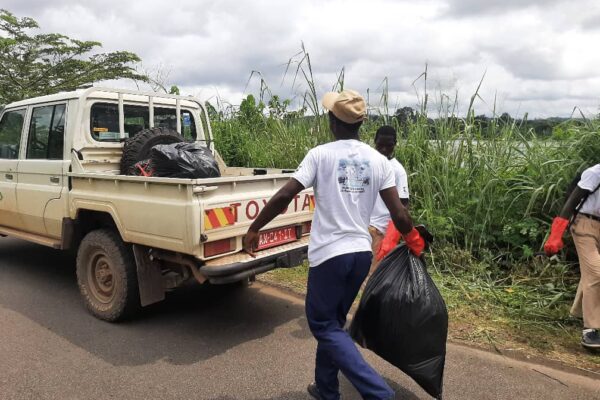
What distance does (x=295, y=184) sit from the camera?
8.14 feet

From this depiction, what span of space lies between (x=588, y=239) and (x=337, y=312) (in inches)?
86.0

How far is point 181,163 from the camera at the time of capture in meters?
4.11

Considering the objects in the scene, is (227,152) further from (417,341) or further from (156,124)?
(417,341)

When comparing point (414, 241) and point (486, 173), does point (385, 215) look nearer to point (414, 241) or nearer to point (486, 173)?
point (414, 241)

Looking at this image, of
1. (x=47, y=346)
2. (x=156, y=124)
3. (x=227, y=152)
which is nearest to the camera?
(x=47, y=346)

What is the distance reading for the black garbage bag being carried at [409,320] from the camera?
267cm

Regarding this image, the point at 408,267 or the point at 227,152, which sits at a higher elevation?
the point at 227,152

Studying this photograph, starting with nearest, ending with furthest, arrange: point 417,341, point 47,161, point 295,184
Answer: point 295,184, point 417,341, point 47,161

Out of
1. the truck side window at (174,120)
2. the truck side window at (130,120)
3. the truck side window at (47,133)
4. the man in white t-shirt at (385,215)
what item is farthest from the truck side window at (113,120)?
the man in white t-shirt at (385,215)

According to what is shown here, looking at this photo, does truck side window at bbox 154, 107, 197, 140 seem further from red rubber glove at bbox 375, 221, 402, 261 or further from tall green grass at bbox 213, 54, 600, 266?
red rubber glove at bbox 375, 221, 402, 261

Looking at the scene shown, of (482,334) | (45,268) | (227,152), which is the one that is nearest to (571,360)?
(482,334)

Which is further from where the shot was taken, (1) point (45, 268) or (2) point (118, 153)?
(1) point (45, 268)

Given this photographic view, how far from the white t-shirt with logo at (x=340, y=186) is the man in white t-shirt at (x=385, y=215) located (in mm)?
1064

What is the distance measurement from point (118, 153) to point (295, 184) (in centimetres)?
314
